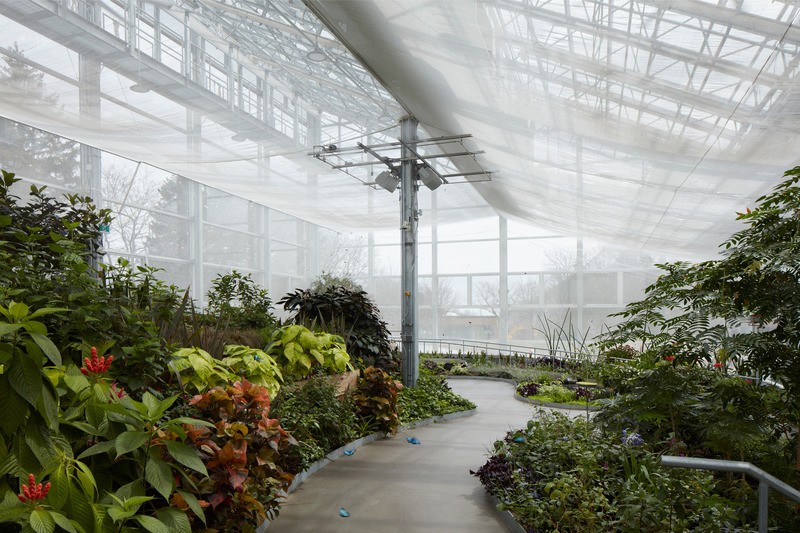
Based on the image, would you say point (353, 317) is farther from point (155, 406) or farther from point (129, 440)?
point (129, 440)

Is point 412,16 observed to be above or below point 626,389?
above

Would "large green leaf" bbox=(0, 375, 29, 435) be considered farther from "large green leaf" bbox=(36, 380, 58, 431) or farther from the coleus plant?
the coleus plant

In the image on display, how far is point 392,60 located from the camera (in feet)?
15.9

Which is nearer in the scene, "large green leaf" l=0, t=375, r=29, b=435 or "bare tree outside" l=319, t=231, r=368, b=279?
"large green leaf" l=0, t=375, r=29, b=435

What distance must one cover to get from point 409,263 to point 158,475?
6397 mm

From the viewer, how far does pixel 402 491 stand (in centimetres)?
391

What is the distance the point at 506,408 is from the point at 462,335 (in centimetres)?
1066

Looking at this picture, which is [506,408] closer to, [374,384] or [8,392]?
[374,384]

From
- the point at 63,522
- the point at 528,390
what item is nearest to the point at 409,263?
the point at 528,390

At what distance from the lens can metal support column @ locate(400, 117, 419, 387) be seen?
775 centimetres

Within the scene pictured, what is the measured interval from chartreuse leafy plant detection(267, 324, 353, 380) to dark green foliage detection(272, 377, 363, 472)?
195 mm

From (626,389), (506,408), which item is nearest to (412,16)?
(626,389)

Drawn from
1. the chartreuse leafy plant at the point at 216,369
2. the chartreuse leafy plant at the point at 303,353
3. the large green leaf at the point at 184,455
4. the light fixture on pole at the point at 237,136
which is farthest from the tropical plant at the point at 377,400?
the large green leaf at the point at 184,455

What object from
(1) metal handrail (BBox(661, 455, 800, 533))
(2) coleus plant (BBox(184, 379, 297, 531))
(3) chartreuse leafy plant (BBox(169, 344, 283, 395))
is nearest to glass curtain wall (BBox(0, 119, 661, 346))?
(3) chartreuse leafy plant (BBox(169, 344, 283, 395))
